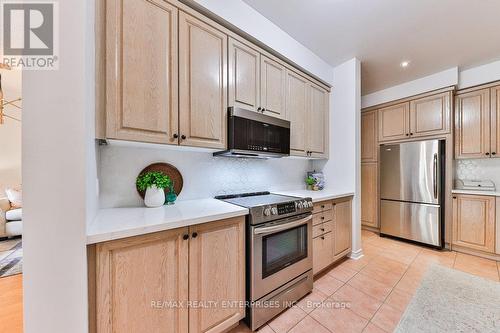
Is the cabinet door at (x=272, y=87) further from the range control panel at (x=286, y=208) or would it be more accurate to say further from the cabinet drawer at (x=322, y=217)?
the cabinet drawer at (x=322, y=217)

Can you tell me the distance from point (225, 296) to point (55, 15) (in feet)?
5.81

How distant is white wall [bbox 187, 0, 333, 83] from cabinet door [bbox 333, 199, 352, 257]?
5.57 feet

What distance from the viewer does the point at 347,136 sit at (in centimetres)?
264

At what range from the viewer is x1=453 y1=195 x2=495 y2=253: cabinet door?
254 cm

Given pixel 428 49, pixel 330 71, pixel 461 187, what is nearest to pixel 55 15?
pixel 330 71

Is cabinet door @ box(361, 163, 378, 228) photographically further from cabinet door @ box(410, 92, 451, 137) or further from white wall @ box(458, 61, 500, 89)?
white wall @ box(458, 61, 500, 89)

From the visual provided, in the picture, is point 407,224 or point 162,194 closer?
point 162,194

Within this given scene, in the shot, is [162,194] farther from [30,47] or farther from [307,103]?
[307,103]

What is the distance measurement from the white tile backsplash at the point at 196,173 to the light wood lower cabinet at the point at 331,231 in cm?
65

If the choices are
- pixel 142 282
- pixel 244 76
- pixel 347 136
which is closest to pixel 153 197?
pixel 142 282

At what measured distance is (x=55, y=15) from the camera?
875mm

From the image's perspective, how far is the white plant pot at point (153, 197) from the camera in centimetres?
146

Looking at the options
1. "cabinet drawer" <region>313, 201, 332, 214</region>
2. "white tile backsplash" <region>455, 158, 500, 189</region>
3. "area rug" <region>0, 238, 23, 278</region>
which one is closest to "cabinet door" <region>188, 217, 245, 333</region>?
"cabinet drawer" <region>313, 201, 332, 214</region>

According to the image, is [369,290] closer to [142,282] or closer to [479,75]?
[142,282]
